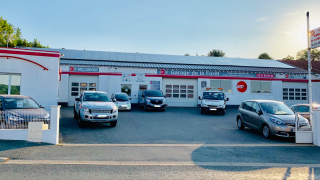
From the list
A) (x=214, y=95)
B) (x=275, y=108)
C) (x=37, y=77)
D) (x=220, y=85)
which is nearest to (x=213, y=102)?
(x=214, y=95)

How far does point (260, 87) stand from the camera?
26000 millimetres

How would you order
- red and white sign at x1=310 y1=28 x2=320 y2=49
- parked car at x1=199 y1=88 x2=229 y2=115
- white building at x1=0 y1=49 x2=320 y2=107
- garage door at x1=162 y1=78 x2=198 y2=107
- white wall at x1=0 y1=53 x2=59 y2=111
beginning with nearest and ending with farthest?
red and white sign at x1=310 y1=28 x2=320 y2=49
white wall at x1=0 y1=53 x2=59 y2=111
parked car at x1=199 y1=88 x2=229 y2=115
white building at x1=0 y1=49 x2=320 y2=107
garage door at x1=162 y1=78 x2=198 y2=107

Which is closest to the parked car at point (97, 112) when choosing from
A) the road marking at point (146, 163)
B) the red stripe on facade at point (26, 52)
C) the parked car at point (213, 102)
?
the red stripe on facade at point (26, 52)

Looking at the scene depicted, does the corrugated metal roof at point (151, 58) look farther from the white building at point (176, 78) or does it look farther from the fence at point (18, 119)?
the fence at point (18, 119)

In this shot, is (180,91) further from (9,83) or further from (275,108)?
(9,83)

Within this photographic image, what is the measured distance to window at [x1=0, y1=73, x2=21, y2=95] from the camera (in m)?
13.4

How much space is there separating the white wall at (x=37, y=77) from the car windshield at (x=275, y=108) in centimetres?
1168

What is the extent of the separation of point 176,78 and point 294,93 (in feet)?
46.2

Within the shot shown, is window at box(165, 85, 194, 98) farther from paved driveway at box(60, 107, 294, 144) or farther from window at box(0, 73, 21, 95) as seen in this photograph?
window at box(0, 73, 21, 95)

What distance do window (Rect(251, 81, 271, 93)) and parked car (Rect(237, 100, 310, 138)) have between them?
15.0 meters

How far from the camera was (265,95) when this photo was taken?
25828mm

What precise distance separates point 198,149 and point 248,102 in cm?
538

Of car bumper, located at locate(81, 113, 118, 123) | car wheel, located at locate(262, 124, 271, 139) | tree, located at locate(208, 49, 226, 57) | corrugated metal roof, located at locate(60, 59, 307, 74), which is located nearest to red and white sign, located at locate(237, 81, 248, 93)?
corrugated metal roof, located at locate(60, 59, 307, 74)

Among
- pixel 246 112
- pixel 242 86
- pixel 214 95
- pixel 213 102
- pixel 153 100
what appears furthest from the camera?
pixel 242 86
